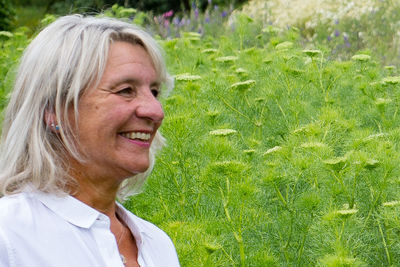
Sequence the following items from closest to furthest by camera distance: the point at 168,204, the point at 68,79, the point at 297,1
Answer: the point at 68,79
the point at 168,204
the point at 297,1

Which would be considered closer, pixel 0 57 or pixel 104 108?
pixel 104 108

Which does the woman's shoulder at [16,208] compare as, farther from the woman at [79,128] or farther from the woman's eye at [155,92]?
the woman's eye at [155,92]

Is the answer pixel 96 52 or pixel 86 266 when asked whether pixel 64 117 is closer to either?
pixel 96 52

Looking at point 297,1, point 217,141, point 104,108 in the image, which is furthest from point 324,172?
point 297,1

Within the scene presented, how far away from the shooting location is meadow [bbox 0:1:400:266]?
3174 millimetres

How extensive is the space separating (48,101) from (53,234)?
423 millimetres

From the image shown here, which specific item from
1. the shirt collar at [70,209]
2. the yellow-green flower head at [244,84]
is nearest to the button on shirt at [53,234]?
the shirt collar at [70,209]

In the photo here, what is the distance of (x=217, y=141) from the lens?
3.44m

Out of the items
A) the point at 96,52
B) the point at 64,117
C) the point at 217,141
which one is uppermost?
the point at 96,52

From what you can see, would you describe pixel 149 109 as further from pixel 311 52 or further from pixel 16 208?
pixel 311 52

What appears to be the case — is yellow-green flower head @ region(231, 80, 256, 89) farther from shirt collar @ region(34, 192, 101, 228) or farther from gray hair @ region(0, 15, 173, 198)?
shirt collar @ region(34, 192, 101, 228)

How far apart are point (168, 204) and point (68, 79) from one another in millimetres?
1640

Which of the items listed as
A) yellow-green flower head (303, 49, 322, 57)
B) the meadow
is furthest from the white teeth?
yellow-green flower head (303, 49, 322, 57)

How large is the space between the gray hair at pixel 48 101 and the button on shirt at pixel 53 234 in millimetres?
65
